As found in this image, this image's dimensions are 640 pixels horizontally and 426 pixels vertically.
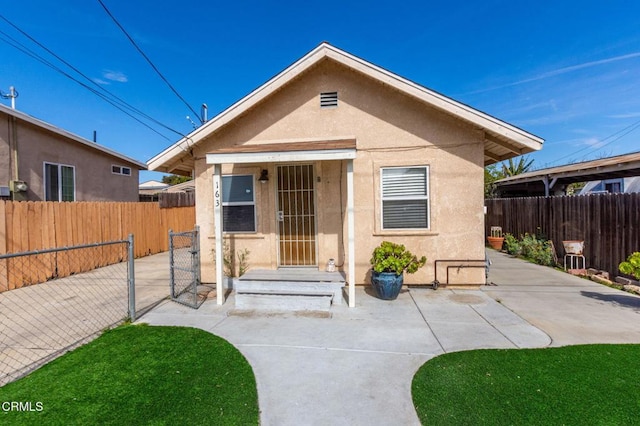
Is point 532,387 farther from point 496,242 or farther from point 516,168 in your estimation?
point 516,168

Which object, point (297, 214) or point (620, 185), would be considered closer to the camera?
point (297, 214)

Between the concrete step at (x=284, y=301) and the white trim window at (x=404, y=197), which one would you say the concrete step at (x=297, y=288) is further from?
the white trim window at (x=404, y=197)

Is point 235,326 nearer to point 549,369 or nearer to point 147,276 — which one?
point 549,369

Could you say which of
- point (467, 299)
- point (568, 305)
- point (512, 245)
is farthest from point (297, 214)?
point (512, 245)

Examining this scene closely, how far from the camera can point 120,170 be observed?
14938mm

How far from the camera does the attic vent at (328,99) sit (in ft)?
23.1

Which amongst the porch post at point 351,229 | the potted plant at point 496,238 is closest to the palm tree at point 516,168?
the potted plant at point 496,238

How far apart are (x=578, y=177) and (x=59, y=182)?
21.3m

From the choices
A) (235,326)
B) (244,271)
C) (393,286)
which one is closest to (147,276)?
(244,271)

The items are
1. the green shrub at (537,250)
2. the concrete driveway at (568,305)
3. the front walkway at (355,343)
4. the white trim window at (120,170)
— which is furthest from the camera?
the white trim window at (120,170)

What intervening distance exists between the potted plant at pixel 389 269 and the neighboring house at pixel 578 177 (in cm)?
827

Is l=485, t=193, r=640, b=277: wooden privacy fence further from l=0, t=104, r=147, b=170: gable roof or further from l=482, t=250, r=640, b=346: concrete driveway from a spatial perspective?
l=0, t=104, r=147, b=170: gable roof

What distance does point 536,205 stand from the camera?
37.0 feet

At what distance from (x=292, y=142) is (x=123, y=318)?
494cm
